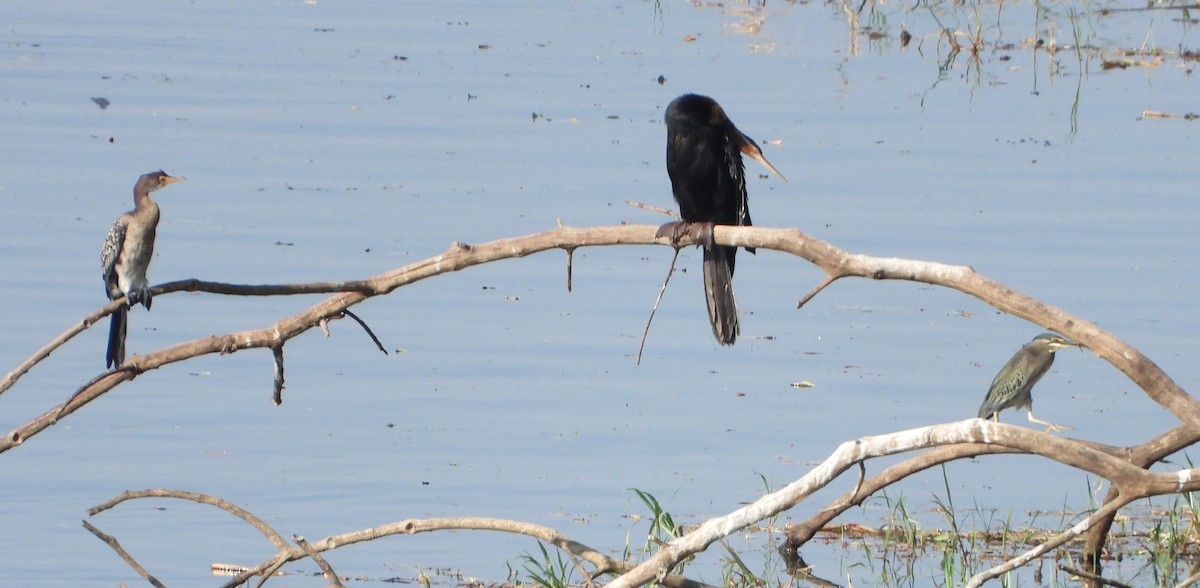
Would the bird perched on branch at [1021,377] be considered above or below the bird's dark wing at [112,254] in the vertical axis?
below

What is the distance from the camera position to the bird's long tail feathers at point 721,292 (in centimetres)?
560

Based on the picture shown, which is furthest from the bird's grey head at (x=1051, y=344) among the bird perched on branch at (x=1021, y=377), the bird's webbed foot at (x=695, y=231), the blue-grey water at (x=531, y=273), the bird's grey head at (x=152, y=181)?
the bird's grey head at (x=152, y=181)

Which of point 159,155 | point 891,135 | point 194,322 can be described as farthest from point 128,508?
point 891,135

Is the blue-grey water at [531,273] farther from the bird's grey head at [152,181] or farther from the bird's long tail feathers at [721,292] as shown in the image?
the bird's grey head at [152,181]

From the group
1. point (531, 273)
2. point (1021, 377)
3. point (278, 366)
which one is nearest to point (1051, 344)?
point (1021, 377)

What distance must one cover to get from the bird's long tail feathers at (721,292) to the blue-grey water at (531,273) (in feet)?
2.05

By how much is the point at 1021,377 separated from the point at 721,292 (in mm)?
918

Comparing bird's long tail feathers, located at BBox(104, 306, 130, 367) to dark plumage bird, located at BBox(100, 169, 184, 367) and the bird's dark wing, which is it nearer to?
dark plumage bird, located at BBox(100, 169, 184, 367)

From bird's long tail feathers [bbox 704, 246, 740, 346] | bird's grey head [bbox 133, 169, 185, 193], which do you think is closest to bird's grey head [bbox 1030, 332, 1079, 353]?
bird's long tail feathers [bbox 704, 246, 740, 346]

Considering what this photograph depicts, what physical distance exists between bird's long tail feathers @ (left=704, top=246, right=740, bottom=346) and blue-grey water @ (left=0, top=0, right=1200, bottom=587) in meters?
0.63

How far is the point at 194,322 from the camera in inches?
300

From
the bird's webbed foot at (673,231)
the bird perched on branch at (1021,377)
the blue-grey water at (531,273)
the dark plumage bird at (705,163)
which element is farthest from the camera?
the blue-grey water at (531,273)

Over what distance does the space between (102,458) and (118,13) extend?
924 centimetres

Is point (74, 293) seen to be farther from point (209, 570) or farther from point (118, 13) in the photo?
point (118, 13)
